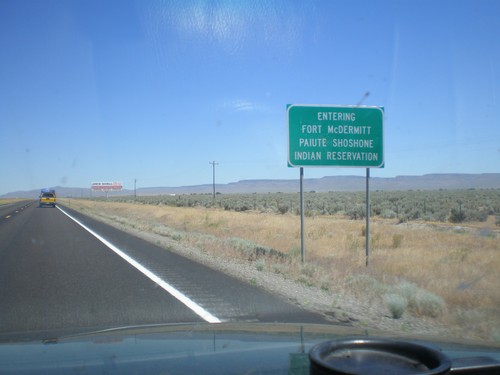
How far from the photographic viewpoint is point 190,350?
4812 millimetres

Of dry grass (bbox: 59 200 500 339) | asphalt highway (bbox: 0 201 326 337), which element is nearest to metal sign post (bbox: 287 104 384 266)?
dry grass (bbox: 59 200 500 339)

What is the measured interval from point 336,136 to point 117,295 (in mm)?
7746

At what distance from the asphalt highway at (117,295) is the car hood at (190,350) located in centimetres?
111

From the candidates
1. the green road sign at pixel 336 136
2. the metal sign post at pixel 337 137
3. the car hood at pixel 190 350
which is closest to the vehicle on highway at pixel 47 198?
the metal sign post at pixel 337 137

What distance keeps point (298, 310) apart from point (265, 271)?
460cm

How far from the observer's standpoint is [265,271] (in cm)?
1337

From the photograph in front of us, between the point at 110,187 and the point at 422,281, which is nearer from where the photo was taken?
the point at 422,281

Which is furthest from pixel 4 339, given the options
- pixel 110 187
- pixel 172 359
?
pixel 110 187

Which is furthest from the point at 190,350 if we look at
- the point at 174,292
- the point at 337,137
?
the point at 337,137

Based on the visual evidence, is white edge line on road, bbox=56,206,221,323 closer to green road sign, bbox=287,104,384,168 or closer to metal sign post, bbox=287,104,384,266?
metal sign post, bbox=287,104,384,266

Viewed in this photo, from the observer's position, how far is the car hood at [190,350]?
165 inches

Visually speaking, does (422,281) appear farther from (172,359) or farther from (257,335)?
(172,359)

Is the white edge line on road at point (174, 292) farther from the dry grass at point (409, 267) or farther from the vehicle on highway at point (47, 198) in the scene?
the vehicle on highway at point (47, 198)

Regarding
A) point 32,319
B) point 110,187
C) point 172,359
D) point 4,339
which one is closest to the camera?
point 172,359
